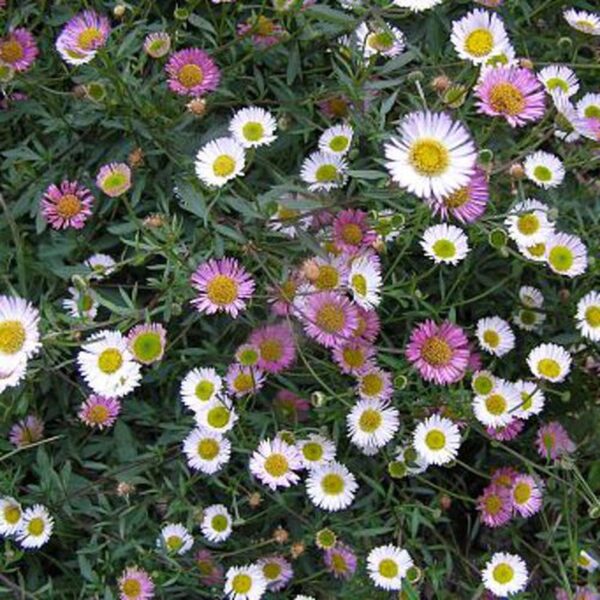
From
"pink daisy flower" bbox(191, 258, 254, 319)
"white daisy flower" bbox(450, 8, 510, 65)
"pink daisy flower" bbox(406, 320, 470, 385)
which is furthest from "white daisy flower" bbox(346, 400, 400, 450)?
"white daisy flower" bbox(450, 8, 510, 65)

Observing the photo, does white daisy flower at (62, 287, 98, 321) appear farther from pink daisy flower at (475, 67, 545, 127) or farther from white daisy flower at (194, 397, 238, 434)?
pink daisy flower at (475, 67, 545, 127)

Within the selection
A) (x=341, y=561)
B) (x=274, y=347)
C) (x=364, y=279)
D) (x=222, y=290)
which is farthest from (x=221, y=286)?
(x=341, y=561)

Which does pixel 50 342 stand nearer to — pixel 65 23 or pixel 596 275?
pixel 65 23

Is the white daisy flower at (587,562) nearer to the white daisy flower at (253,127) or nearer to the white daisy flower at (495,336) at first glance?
the white daisy flower at (495,336)

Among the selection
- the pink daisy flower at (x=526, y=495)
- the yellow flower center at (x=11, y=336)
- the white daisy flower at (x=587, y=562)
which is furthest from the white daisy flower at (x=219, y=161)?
the white daisy flower at (x=587, y=562)

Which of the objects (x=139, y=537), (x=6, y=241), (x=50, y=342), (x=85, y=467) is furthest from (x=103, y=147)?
(x=139, y=537)
